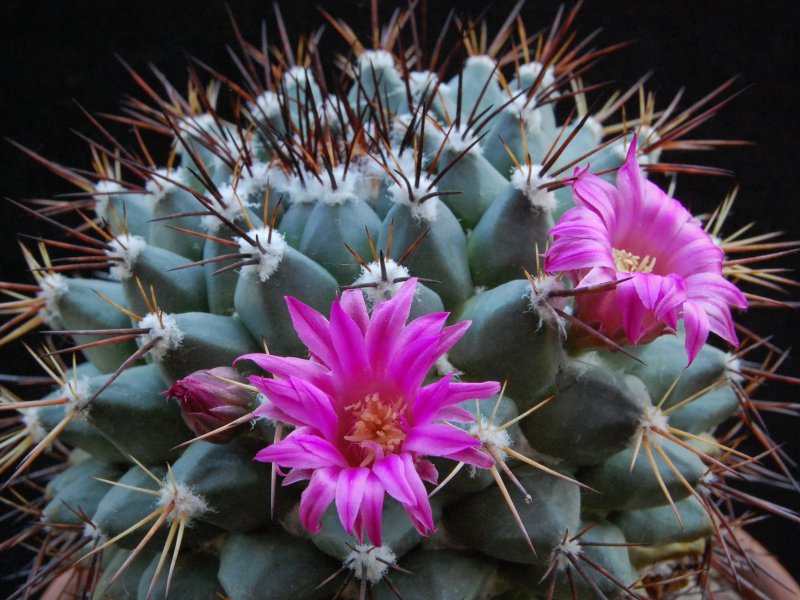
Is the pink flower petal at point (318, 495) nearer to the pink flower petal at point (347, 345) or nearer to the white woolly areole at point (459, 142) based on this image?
the pink flower petal at point (347, 345)

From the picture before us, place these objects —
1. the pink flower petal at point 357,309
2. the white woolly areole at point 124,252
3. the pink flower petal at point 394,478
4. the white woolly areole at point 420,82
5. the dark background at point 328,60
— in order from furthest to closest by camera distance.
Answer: the dark background at point 328,60 < the white woolly areole at point 420,82 < the white woolly areole at point 124,252 < the pink flower petal at point 357,309 < the pink flower petal at point 394,478

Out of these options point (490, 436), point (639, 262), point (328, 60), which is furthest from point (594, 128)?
point (328, 60)

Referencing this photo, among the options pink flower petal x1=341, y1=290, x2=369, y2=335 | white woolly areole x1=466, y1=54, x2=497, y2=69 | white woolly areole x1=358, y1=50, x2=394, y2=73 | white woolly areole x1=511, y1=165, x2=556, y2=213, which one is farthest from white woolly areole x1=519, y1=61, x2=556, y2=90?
pink flower petal x1=341, y1=290, x2=369, y2=335

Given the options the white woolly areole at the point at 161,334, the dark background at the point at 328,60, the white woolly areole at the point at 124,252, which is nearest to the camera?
the white woolly areole at the point at 161,334

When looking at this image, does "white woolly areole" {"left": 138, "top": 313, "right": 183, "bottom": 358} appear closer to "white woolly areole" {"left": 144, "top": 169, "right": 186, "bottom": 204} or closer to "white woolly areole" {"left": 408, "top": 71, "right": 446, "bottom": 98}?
"white woolly areole" {"left": 144, "top": 169, "right": 186, "bottom": 204}

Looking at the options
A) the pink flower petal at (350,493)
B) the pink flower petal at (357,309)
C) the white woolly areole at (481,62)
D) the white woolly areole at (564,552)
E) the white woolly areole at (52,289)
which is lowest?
the white woolly areole at (564,552)

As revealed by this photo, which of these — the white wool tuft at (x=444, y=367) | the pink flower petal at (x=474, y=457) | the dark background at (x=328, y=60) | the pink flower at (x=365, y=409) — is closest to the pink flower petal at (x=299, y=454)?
the pink flower at (x=365, y=409)

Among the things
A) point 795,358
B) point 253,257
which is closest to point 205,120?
point 253,257
